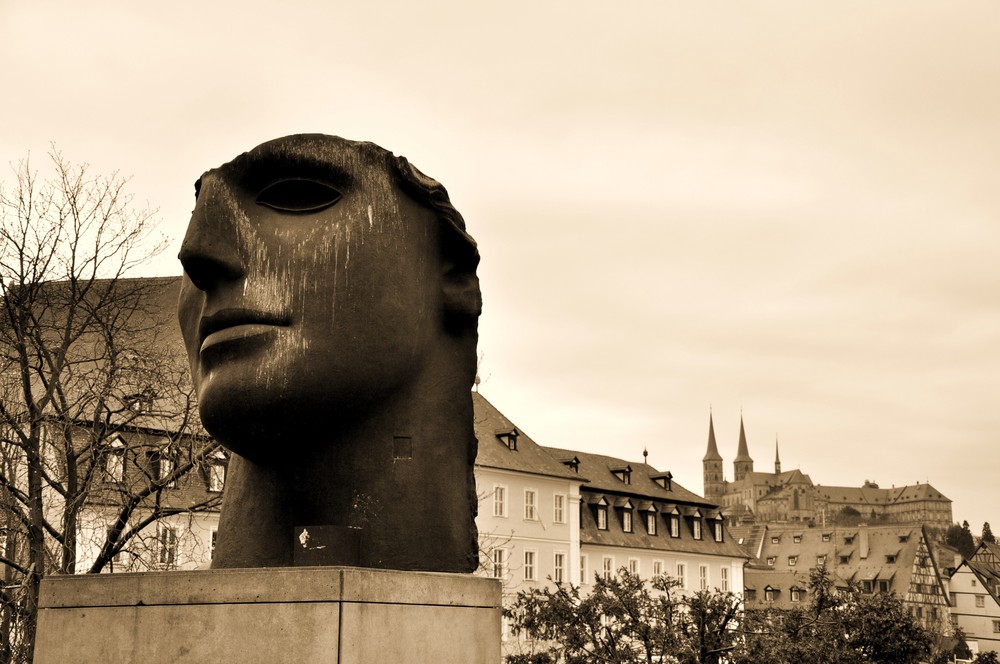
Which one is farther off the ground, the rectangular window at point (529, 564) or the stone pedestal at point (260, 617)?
the rectangular window at point (529, 564)

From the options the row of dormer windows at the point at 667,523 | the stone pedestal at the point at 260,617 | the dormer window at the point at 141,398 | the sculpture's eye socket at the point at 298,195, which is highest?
the row of dormer windows at the point at 667,523

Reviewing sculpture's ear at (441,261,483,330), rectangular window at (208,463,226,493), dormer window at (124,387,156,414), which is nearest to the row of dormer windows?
rectangular window at (208,463,226,493)

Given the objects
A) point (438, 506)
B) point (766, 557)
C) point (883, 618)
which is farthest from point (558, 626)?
point (766, 557)

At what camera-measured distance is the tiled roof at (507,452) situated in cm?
4709

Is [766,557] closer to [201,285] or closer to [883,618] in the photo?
[883,618]

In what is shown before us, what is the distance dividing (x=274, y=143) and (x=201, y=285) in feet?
2.16

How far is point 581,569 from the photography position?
51.2 metres

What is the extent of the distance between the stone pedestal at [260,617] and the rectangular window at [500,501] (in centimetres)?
4304

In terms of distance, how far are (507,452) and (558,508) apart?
13.5ft

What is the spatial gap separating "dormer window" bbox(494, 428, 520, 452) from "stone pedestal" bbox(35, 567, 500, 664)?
4542 centimetres

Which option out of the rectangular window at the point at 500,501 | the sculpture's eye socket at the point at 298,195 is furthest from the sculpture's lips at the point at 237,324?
the rectangular window at the point at 500,501

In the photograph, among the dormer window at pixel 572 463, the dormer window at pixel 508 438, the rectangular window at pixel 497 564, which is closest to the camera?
the rectangular window at pixel 497 564

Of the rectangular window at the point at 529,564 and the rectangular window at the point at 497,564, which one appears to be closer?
the rectangular window at the point at 497,564

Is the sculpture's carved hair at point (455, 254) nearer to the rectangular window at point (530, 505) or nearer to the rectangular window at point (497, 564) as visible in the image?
the rectangular window at point (497, 564)
